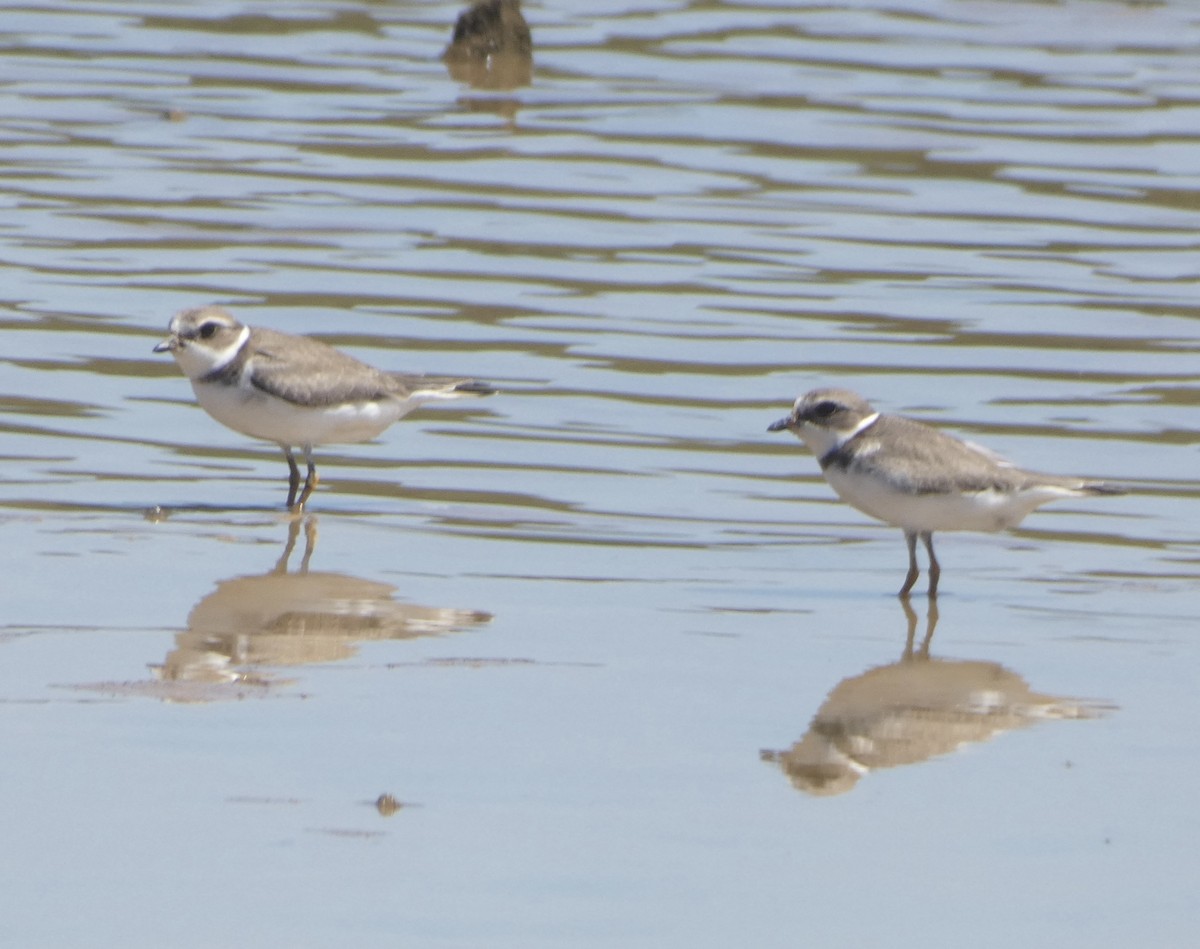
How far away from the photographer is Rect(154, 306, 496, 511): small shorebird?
36.0ft

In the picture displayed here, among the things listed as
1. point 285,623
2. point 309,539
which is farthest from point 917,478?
point 309,539

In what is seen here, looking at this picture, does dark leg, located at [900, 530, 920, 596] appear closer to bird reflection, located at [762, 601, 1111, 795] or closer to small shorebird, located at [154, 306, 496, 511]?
bird reflection, located at [762, 601, 1111, 795]

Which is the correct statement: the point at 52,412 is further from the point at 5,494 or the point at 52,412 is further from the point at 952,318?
the point at 952,318

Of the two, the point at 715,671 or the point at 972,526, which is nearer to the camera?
the point at 715,671

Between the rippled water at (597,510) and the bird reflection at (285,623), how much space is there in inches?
1.2

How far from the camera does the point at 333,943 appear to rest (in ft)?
18.2

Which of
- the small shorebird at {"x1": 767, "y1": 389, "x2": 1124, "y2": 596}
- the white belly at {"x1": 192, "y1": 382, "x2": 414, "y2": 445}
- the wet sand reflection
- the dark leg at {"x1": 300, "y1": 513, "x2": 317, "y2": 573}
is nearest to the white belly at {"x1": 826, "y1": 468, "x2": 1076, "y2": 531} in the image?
the small shorebird at {"x1": 767, "y1": 389, "x2": 1124, "y2": 596}

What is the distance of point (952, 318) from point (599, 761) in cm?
823

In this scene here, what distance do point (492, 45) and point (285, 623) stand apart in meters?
15.0

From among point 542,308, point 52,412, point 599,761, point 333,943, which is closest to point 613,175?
point 542,308

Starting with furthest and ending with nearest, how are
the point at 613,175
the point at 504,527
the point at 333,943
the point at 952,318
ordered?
the point at 613,175 → the point at 952,318 → the point at 504,527 → the point at 333,943

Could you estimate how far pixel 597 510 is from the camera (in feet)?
35.8

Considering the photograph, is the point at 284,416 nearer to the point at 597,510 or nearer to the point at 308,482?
the point at 308,482

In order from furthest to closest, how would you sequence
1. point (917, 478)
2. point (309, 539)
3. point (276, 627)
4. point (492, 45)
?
point (492, 45), point (309, 539), point (917, 478), point (276, 627)
